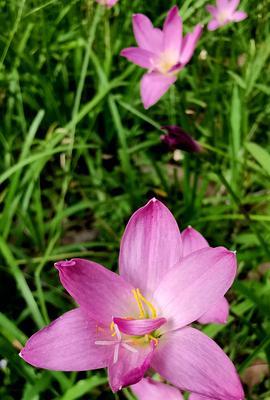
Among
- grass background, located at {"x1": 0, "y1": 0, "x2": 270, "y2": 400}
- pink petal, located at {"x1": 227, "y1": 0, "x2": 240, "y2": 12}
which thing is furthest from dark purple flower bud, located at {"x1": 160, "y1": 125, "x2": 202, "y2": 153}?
pink petal, located at {"x1": 227, "y1": 0, "x2": 240, "y2": 12}

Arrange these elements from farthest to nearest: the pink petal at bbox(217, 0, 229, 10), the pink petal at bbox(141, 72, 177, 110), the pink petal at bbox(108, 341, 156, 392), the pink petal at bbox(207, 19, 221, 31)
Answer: the pink petal at bbox(217, 0, 229, 10), the pink petal at bbox(207, 19, 221, 31), the pink petal at bbox(141, 72, 177, 110), the pink petal at bbox(108, 341, 156, 392)

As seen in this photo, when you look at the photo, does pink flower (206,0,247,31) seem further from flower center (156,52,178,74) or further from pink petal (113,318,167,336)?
pink petal (113,318,167,336)

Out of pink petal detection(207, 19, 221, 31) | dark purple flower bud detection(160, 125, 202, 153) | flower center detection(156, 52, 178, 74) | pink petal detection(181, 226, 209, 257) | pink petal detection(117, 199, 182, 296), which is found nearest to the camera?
pink petal detection(117, 199, 182, 296)

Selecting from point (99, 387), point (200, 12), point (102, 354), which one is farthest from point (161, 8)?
point (102, 354)

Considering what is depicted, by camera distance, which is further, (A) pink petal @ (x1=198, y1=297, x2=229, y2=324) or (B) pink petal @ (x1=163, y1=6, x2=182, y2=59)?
(B) pink petal @ (x1=163, y1=6, x2=182, y2=59)

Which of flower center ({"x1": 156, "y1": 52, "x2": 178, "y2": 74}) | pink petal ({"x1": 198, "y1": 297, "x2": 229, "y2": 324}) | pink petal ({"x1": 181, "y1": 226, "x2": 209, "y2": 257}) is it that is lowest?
pink petal ({"x1": 198, "y1": 297, "x2": 229, "y2": 324})

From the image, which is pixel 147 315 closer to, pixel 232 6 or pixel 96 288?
pixel 96 288
